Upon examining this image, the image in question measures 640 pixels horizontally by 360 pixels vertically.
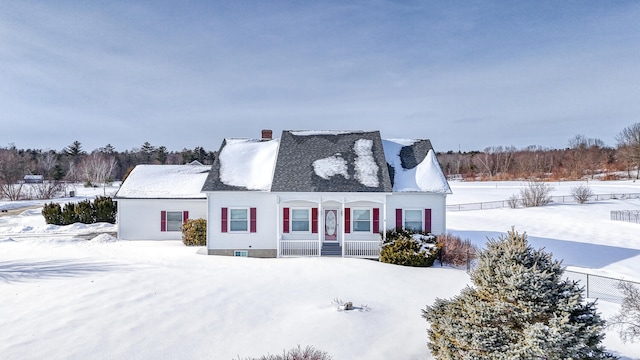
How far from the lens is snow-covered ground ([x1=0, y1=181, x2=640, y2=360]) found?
8281 mm

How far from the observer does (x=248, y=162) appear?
20797mm

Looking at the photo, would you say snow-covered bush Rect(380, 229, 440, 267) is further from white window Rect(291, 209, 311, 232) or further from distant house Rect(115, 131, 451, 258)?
white window Rect(291, 209, 311, 232)

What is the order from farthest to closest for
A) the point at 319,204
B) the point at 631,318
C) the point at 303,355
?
the point at 319,204
the point at 631,318
the point at 303,355

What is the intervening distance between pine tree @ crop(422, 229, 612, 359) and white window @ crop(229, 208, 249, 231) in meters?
13.4

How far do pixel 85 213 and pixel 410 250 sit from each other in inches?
1009

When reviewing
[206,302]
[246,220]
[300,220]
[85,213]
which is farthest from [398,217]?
[85,213]

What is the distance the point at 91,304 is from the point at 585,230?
33477mm

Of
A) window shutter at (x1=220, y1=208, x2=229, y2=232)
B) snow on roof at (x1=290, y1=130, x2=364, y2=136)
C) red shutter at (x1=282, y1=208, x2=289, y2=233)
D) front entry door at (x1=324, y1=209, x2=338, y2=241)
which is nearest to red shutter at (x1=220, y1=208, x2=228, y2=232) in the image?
window shutter at (x1=220, y1=208, x2=229, y2=232)

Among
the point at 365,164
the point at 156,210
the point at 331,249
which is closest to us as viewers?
the point at 331,249

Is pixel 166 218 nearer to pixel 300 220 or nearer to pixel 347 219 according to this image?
pixel 300 220

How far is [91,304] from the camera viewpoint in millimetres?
10492

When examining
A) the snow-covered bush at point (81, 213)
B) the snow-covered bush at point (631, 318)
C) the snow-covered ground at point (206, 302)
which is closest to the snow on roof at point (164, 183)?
the snow-covered ground at point (206, 302)

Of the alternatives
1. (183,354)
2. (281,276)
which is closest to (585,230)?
(281,276)

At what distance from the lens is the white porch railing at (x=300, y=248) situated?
18.5 meters
